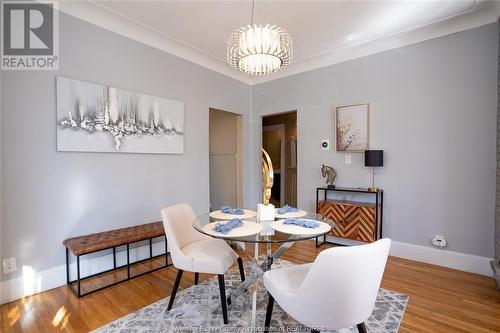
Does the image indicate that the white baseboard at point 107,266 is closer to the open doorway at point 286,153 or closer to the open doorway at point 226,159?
the open doorway at point 226,159

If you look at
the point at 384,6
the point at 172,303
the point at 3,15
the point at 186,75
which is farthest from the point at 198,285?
the point at 384,6

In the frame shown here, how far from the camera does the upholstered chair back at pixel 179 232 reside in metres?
1.91

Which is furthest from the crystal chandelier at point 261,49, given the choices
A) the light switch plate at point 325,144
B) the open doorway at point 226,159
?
the open doorway at point 226,159

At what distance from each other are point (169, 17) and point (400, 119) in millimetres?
2982

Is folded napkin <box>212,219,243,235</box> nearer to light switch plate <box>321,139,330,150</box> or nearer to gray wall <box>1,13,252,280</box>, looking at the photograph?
gray wall <box>1,13,252,280</box>

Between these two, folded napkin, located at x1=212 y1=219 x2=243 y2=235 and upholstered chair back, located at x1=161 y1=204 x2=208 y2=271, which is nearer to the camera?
folded napkin, located at x1=212 y1=219 x2=243 y2=235

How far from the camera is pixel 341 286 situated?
3.88ft

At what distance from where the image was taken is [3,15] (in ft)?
7.00

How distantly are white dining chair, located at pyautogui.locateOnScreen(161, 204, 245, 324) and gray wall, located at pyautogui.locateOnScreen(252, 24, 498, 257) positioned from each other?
224cm

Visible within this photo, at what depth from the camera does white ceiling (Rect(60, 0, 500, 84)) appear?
8.02 feet

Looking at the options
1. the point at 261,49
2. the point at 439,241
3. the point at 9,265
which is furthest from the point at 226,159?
the point at 439,241

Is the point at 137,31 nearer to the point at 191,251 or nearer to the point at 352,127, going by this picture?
the point at 191,251

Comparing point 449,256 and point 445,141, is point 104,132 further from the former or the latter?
point 449,256

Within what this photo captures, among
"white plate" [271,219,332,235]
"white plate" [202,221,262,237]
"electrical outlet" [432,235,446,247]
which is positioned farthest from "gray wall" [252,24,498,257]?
"white plate" [202,221,262,237]
